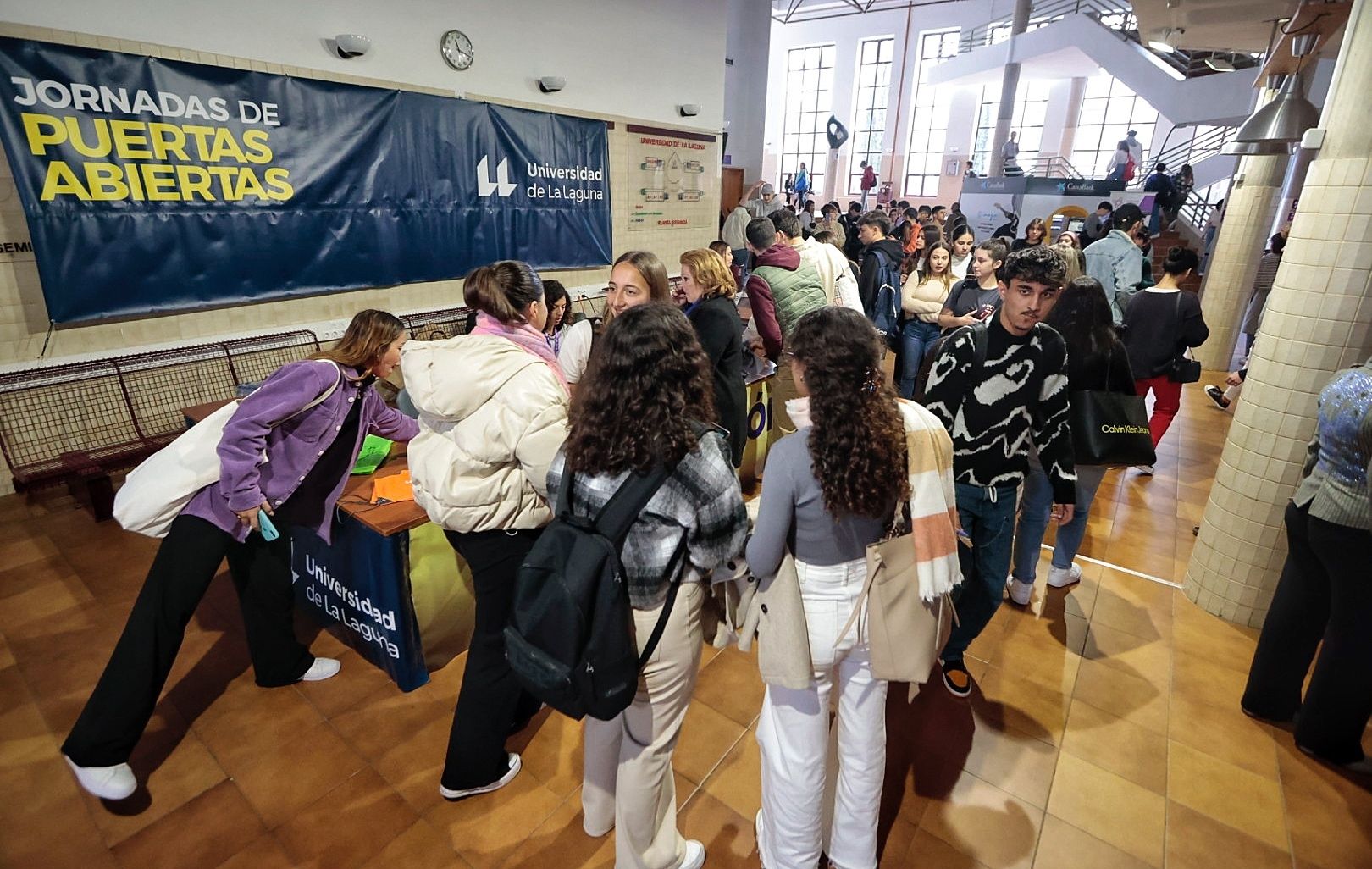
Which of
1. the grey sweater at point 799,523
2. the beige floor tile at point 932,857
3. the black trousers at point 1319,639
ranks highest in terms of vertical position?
the grey sweater at point 799,523

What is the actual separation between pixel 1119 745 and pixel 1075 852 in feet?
2.01

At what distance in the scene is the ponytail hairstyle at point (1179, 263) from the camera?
403 centimetres

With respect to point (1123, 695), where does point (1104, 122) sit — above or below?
above

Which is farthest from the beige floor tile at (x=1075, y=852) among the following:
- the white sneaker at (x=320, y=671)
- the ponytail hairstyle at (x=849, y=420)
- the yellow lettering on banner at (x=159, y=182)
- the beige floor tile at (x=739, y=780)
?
the yellow lettering on banner at (x=159, y=182)

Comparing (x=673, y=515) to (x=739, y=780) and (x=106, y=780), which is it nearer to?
(x=739, y=780)

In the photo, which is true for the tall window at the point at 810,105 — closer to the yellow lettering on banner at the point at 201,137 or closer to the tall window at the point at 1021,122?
the tall window at the point at 1021,122

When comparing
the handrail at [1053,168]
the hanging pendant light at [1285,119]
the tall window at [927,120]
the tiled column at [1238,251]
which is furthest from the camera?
the tall window at [927,120]

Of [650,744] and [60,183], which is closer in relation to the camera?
[650,744]

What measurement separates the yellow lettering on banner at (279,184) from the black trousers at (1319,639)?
20.3ft

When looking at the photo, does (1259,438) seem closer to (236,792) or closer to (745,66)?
(236,792)

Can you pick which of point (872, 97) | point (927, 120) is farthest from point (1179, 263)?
point (872, 97)

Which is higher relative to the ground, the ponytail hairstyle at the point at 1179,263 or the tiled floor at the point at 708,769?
the ponytail hairstyle at the point at 1179,263

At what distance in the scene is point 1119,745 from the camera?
8.34 feet

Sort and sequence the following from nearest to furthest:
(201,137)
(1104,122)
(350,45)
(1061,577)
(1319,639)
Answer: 1. (1319,639)
2. (1061,577)
3. (201,137)
4. (350,45)
5. (1104,122)
